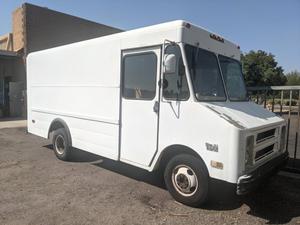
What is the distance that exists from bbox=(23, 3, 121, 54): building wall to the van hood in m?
16.6

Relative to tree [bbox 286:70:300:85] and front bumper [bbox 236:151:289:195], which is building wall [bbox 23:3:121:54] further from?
tree [bbox 286:70:300:85]

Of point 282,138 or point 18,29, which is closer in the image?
point 282,138

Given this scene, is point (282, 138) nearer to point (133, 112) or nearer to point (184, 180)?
point (184, 180)

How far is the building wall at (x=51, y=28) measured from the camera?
1852cm

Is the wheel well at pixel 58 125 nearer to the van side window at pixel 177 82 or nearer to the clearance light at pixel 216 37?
the van side window at pixel 177 82

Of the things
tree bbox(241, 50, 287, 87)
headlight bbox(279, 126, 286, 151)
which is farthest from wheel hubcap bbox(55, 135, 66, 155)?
tree bbox(241, 50, 287, 87)

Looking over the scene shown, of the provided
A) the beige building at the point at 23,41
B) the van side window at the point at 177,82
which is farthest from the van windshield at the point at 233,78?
the beige building at the point at 23,41

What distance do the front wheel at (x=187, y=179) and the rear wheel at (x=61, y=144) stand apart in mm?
3196

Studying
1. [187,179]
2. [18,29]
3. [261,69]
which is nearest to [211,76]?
[187,179]

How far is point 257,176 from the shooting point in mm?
4191

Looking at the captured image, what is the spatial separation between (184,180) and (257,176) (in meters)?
1.08

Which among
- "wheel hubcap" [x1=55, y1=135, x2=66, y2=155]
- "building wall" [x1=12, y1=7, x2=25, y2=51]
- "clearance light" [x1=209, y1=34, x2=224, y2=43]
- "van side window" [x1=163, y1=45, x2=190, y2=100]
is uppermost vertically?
"building wall" [x1=12, y1=7, x2=25, y2=51]

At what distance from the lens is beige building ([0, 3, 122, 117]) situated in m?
18.3

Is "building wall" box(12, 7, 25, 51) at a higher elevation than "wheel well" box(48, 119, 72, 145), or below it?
higher
